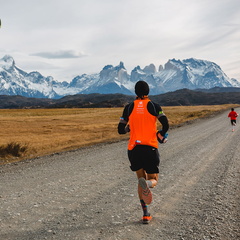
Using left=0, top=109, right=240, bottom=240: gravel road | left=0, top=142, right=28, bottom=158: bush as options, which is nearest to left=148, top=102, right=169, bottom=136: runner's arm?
left=0, top=109, right=240, bottom=240: gravel road

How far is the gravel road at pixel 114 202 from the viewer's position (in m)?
4.85

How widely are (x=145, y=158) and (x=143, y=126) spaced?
59cm

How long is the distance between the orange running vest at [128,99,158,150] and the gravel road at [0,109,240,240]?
1.60m

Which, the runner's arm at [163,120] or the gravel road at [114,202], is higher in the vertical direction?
the runner's arm at [163,120]

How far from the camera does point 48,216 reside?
552 centimetres

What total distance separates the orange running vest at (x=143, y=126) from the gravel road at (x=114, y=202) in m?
1.60

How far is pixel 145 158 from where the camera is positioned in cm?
495

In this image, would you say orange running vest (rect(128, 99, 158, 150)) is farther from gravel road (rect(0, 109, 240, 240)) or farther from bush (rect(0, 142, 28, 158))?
bush (rect(0, 142, 28, 158))

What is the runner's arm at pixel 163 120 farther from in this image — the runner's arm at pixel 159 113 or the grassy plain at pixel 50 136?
the grassy plain at pixel 50 136

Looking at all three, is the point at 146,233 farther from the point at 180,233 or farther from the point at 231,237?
the point at 231,237

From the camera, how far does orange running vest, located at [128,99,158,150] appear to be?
4.96m

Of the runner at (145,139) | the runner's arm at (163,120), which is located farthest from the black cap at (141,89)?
the runner's arm at (163,120)

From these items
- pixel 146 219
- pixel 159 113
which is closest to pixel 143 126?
pixel 159 113

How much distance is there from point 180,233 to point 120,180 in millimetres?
3735
